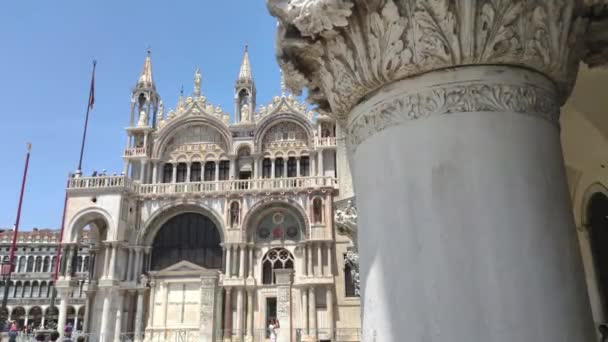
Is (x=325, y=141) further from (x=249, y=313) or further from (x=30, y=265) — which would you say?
(x=30, y=265)

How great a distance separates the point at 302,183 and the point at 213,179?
5756mm

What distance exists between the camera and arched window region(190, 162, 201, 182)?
29078 millimetres

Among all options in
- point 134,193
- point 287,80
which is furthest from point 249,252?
point 287,80

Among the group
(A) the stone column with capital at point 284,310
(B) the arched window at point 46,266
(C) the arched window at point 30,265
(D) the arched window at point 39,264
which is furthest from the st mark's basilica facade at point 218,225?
(C) the arched window at point 30,265

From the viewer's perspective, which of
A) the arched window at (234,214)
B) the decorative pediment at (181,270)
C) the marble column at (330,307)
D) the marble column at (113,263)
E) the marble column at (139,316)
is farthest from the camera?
the arched window at (234,214)

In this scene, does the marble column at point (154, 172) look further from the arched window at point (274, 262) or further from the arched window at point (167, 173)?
the arched window at point (274, 262)

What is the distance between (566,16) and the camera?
283 cm

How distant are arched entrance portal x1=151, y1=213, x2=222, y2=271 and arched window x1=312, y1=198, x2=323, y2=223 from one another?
5.57 m

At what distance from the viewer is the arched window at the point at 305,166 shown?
28.3 meters

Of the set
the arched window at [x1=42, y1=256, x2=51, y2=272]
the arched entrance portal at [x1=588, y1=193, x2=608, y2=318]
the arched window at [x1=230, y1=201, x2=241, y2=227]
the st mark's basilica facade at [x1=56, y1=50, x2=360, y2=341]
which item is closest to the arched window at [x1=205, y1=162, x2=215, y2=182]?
the st mark's basilica facade at [x1=56, y1=50, x2=360, y2=341]

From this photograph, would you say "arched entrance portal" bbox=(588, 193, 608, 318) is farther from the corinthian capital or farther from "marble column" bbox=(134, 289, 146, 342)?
"marble column" bbox=(134, 289, 146, 342)

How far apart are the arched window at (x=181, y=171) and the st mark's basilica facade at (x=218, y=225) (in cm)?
7

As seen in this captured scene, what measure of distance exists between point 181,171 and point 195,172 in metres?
0.87

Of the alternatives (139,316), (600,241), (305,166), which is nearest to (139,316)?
(139,316)
